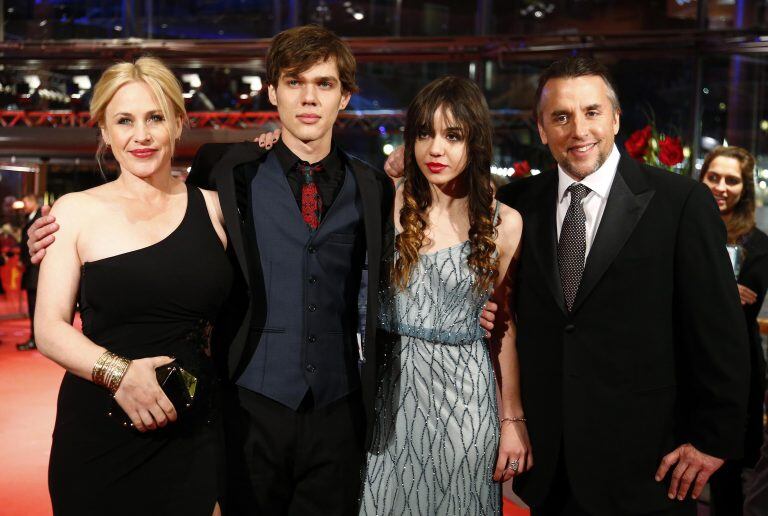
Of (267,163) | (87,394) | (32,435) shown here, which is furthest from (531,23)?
(87,394)

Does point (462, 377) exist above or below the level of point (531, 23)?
below

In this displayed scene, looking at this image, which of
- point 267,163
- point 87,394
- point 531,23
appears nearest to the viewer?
point 87,394

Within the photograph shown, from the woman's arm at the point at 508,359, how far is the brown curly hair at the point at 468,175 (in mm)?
59

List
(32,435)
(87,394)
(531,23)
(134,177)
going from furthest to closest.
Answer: (531,23) < (32,435) < (134,177) < (87,394)

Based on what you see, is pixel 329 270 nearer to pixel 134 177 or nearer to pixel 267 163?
pixel 267 163

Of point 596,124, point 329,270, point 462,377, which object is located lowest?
point 462,377

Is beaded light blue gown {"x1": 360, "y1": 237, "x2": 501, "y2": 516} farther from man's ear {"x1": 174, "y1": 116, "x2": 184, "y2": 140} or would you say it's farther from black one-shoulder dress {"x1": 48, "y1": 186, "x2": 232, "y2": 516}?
man's ear {"x1": 174, "y1": 116, "x2": 184, "y2": 140}

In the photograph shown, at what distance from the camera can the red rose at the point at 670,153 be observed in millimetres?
3273

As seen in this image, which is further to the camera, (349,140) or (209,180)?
(349,140)

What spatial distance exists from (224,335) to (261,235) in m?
0.29

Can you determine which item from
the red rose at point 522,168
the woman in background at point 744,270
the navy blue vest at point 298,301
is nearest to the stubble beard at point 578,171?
the navy blue vest at point 298,301

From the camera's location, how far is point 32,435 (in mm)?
5090

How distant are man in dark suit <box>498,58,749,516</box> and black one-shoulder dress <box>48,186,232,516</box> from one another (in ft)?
2.94

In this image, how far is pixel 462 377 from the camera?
2143 millimetres
